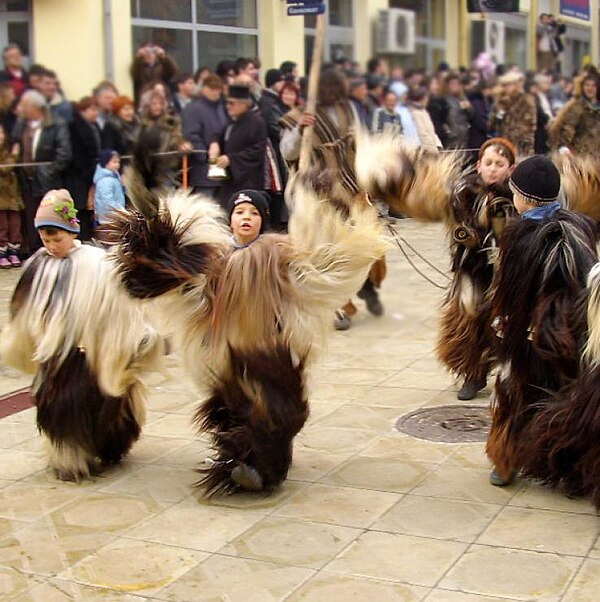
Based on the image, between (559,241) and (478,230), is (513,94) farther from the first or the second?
(559,241)

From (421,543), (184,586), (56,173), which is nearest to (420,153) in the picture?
(421,543)

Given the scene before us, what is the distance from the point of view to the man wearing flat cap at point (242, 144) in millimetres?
10969

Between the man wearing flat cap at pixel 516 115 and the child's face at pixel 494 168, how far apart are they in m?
8.96

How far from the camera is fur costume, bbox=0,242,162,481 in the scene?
213 inches

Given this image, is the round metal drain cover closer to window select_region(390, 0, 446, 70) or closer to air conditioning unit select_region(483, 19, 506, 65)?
window select_region(390, 0, 446, 70)

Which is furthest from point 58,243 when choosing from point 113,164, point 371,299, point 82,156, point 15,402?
point 82,156

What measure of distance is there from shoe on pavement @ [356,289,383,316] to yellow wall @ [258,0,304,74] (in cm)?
575

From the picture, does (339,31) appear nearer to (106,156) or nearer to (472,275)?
(106,156)

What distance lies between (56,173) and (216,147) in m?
1.72

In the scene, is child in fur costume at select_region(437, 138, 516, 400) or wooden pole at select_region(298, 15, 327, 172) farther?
wooden pole at select_region(298, 15, 327, 172)

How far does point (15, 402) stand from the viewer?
7293 millimetres

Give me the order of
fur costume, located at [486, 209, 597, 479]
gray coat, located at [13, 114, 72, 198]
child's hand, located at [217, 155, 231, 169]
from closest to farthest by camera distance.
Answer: fur costume, located at [486, 209, 597, 479], child's hand, located at [217, 155, 231, 169], gray coat, located at [13, 114, 72, 198]

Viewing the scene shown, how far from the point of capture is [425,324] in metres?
9.35

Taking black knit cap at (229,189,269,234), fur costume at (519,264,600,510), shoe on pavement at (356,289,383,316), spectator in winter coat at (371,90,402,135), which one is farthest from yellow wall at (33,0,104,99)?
fur costume at (519,264,600,510)
